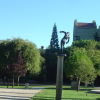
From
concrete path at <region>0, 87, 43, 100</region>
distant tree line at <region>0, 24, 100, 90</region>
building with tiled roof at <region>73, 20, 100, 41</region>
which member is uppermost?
building with tiled roof at <region>73, 20, 100, 41</region>

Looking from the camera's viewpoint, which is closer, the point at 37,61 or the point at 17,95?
the point at 17,95

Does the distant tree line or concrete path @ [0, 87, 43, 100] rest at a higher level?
the distant tree line

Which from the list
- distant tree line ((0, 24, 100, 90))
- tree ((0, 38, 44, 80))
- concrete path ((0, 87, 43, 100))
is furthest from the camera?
tree ((0, 38, 44, 80))

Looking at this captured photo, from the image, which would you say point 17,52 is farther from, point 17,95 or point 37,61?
point 17,95

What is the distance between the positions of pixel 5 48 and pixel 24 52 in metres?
3.96

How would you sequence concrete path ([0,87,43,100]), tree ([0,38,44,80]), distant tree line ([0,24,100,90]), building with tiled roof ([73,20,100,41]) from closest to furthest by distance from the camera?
concrete path ([0,87,43,100]) → distant tree line ([0,24,100,90]) → tree ([0,38,44,80]) → building with tiled roof ([73,20,100,41])

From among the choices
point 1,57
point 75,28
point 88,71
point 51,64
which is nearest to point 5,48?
point 1,57

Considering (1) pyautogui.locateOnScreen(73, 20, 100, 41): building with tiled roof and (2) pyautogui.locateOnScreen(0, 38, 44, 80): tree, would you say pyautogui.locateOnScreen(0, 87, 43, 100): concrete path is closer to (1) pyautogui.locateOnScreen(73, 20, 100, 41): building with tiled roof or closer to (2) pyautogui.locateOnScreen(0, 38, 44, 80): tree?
(2) pyautogui.locateOnScreen(0, 38, 44, 80): tree

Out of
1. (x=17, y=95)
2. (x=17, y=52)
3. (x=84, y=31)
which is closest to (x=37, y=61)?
(x=17, y=52)

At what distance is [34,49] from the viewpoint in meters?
35.6

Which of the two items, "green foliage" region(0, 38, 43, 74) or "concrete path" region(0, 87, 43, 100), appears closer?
"concrete path" region(0, 87, 43, 100)

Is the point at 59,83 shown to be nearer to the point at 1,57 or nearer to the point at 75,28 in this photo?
the point at 1,57

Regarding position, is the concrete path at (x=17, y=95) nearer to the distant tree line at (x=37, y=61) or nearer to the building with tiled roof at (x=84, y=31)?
the distant tree line at (x=37, y=61)

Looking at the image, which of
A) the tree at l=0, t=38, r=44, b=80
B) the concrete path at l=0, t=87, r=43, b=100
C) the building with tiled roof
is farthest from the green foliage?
the building with tiled roof
